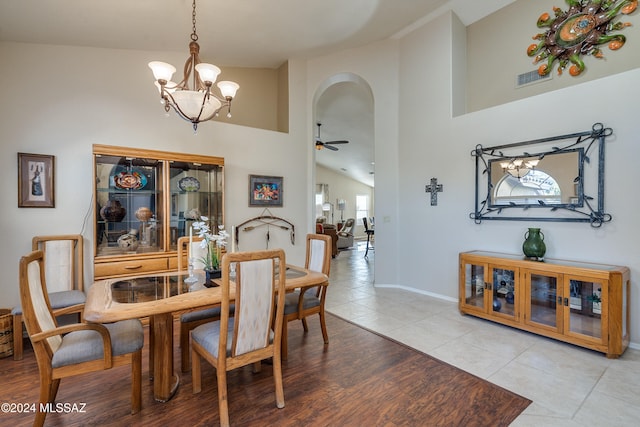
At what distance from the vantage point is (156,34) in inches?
130

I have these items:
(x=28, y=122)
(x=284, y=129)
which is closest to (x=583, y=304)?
(x=284, y=129)

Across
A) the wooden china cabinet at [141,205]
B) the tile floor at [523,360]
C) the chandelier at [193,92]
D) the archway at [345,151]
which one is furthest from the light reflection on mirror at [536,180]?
the wooden china cabinet at [141,205]

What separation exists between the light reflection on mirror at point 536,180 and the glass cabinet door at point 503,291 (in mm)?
837

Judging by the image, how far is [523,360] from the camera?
8.21 feet

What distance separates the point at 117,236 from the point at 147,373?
5.56 feet

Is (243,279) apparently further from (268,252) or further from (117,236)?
(117,236)

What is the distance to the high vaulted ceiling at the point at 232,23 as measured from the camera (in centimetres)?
276

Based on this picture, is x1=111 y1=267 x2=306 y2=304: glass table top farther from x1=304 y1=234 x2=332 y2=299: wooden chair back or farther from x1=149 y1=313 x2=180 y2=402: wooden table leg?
x1=304 y1=234 x2=332 y2=299: wooden chair back

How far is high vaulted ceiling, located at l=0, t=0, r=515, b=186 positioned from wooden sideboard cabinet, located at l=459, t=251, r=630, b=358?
3227 mm

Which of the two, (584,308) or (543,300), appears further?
(543,300)

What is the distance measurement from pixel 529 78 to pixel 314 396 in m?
4.20

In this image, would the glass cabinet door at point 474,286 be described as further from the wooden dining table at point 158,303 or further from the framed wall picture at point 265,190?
the framed wall picture at point 265,190

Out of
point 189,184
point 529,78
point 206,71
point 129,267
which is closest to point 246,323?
point 206,71

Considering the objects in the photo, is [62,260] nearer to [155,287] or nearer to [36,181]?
[36,181]
